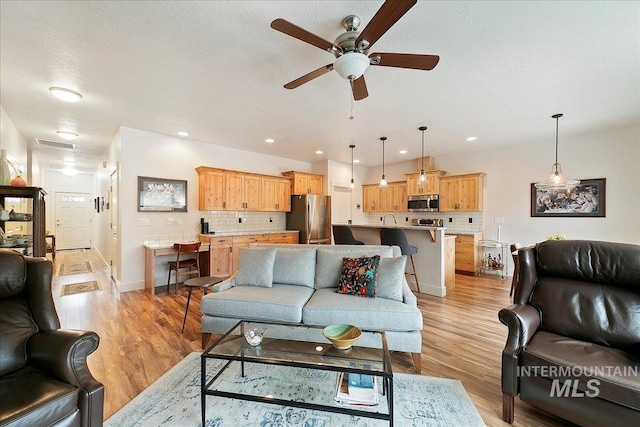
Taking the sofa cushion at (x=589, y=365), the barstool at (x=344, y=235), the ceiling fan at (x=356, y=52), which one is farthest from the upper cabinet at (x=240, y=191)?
the sofa cushion at (x=589, y=365)

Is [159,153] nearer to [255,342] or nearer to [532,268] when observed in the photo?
[255,342]

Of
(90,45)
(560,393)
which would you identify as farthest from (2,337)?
(560,393)

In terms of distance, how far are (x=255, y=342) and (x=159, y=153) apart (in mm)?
4409

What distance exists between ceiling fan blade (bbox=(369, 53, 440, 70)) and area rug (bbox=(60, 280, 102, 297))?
18.6ft

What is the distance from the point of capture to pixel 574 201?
5.05m

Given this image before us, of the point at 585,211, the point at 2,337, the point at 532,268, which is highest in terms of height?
the point at 585,211

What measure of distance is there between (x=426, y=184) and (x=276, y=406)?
603 centimetres

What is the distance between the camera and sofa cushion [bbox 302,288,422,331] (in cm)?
227

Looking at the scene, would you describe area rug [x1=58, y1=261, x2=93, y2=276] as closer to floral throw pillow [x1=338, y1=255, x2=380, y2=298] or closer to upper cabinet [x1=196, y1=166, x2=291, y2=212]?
upper cabinet [x1=196, y1=166, x2=291, y2=212]

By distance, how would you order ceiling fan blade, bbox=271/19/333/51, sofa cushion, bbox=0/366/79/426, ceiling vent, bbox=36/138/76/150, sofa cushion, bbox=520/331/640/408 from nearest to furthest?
sofa cushion, bbox=0/366/79/426 < sofa cushion, bbox=520/331/640/408 < ceiling fan blade, bbox=271/19/333/51 < ceiling vent, bbox=36/138/76/150

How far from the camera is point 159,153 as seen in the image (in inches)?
195

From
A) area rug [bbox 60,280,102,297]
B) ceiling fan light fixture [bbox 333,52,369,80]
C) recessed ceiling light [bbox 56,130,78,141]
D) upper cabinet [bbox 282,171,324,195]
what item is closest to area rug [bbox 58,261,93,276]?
area rug [bbox 60,280,102,297]

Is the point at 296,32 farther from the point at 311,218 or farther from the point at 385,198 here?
the point at 385,198

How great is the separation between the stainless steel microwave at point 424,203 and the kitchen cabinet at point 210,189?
15.2 feet
